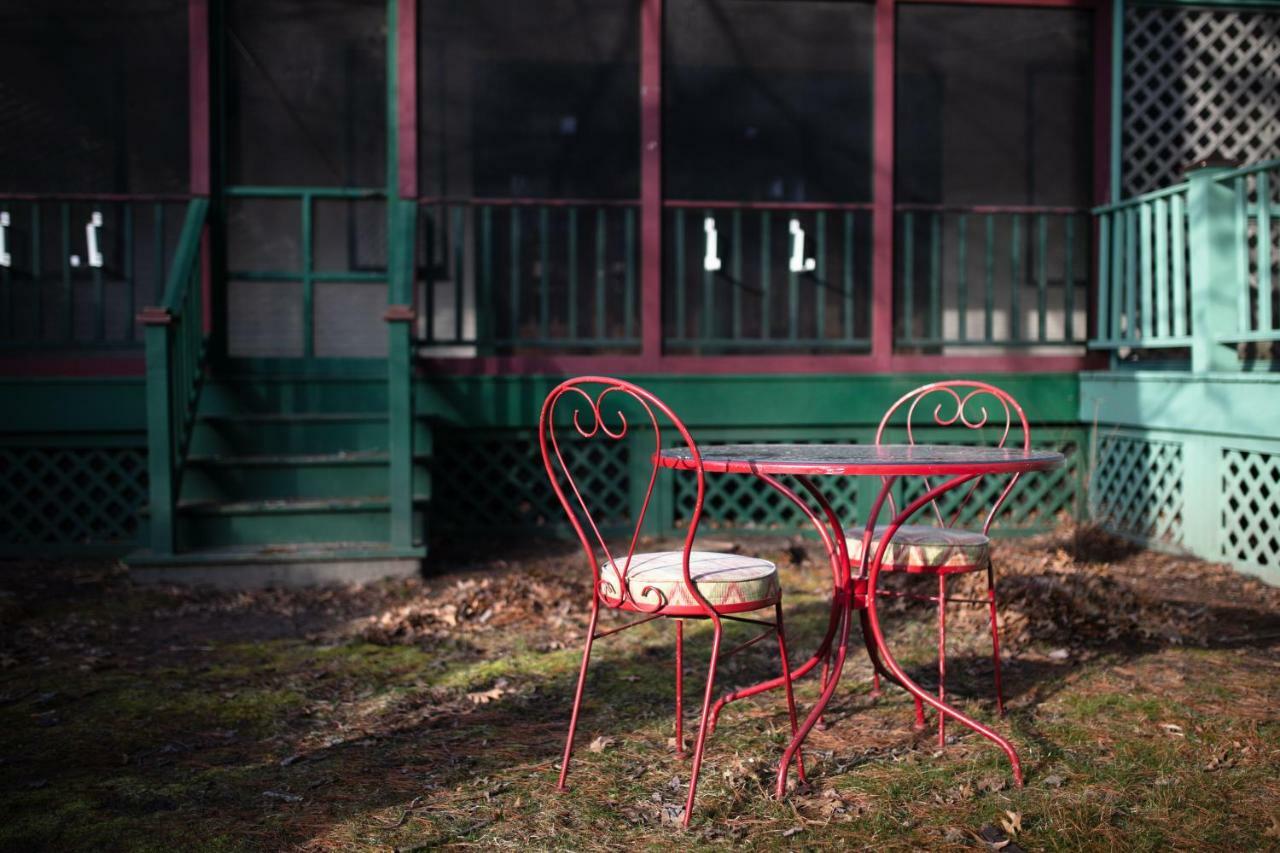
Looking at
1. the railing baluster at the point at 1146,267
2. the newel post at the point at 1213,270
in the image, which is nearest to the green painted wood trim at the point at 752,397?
the railing baluster at the point at 1146,267

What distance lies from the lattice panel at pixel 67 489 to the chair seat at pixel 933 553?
4618mm

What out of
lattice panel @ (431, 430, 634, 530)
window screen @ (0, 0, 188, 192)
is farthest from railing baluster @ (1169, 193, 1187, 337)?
window screen @ (0, 0, 188, 192)

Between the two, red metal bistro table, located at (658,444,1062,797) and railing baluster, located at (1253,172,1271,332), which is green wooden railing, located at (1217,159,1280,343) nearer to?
railing baluster, located at (1253,172,1271,332)

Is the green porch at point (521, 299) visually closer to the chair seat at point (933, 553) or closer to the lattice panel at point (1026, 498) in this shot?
the lattice panel at point (1026, 498)

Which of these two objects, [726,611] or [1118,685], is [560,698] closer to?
[726,611]

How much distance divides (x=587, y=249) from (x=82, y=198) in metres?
4.63

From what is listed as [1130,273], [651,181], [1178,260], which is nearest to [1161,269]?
[1178,260]

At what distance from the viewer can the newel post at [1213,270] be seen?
5820 mm

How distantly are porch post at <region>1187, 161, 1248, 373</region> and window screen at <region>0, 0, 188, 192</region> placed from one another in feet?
23.8

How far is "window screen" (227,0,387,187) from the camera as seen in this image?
8.84m

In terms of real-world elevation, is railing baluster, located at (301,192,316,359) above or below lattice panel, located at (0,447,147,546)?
above

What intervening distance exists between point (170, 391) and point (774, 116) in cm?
674

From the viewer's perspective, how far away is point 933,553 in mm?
3234

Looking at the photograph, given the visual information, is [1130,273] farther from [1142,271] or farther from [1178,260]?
[1178,260]
